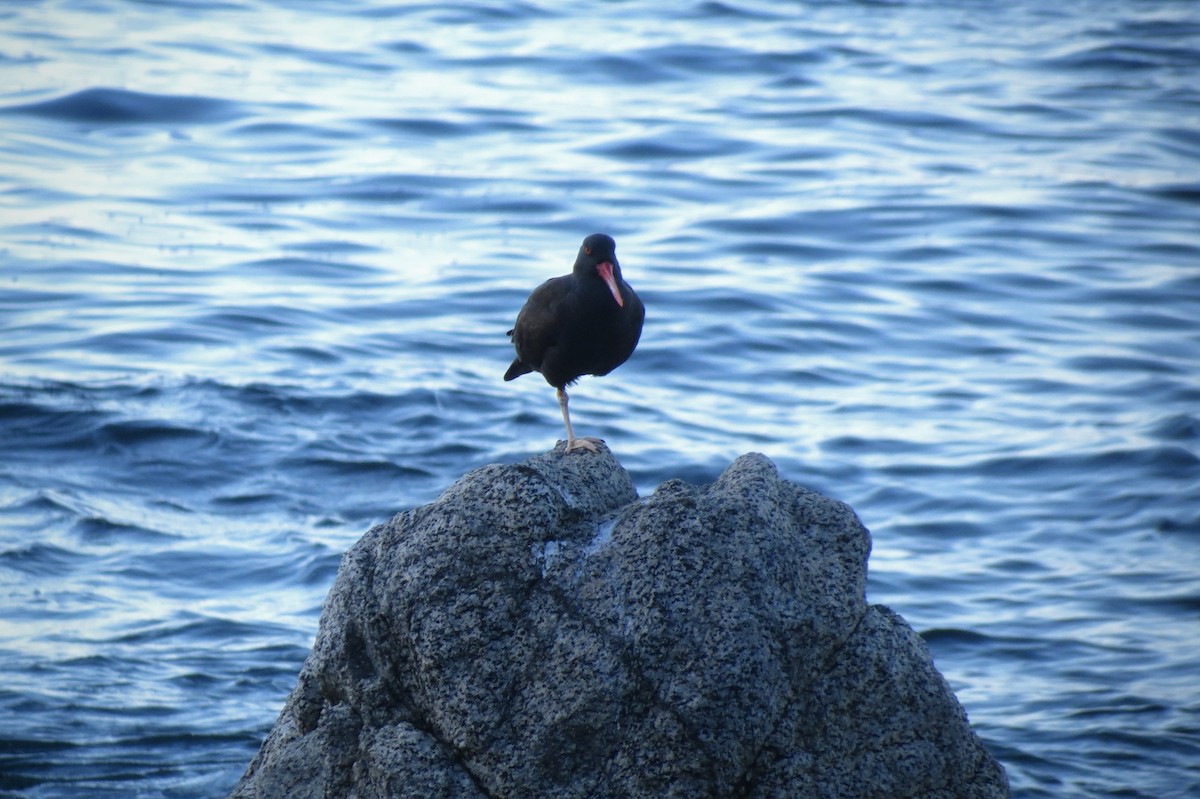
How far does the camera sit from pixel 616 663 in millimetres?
4879

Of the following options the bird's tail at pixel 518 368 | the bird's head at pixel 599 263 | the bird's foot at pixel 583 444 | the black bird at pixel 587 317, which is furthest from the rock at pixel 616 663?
the bird's tail at pixel 518 368

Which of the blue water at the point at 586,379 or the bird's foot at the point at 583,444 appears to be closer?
the bird's foot at the point at 583,444

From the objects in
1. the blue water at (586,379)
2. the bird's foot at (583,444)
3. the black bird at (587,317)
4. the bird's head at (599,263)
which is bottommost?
the blue water at (586,379)

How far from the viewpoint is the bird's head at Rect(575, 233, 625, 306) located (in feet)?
21.2

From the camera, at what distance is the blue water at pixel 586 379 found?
10.6m

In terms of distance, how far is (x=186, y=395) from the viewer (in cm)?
1455

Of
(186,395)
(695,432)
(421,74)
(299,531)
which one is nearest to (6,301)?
(186,395)

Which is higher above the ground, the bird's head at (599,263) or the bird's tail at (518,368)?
the bird's head at (599,263)

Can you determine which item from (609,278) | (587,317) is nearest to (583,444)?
(587,317)

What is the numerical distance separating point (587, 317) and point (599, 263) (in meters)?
0.27

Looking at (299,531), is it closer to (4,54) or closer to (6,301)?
(6,301)

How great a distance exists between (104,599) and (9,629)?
2.45 feet

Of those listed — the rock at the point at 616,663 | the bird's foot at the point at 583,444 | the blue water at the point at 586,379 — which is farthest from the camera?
the blue water at the point at 586,379

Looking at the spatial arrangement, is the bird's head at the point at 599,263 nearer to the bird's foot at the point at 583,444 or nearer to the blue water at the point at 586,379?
the bird's foot at the point at 583,444
